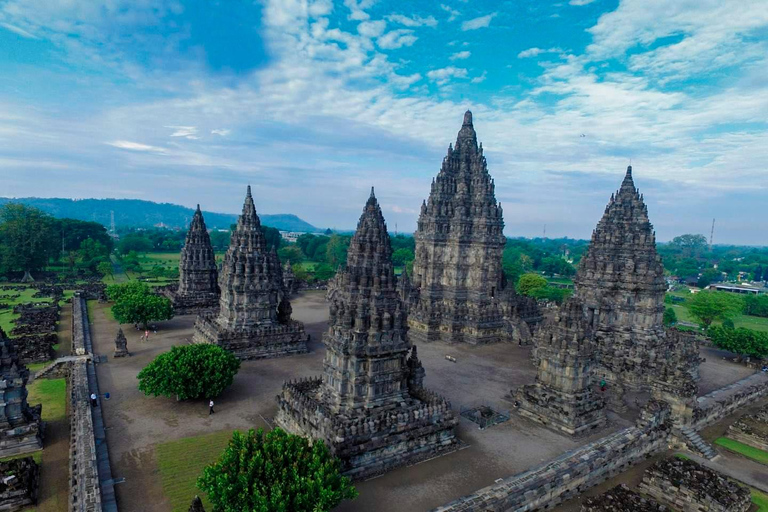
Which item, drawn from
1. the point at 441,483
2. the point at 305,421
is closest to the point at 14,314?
the point at 305,421

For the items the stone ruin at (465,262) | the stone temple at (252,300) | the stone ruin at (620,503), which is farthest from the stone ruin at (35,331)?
the stone ruin at (620,503)

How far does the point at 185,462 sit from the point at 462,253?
107 feet

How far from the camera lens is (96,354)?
117ft

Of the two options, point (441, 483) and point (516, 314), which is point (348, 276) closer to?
point (441, 483)

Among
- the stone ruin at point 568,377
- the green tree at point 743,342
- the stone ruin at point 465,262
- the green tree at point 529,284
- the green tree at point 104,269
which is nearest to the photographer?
the stone ruin at point 568,377

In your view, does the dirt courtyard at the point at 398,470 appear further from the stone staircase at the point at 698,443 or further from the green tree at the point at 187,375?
the stone staircase at the point at 698,443

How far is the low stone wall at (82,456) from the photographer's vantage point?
54.5ft

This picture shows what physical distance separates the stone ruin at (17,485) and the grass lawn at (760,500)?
3148 centimetres

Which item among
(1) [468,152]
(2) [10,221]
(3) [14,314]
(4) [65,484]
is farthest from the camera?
(2) [10,221]

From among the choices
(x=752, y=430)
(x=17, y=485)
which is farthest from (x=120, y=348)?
(x=752, y=430)

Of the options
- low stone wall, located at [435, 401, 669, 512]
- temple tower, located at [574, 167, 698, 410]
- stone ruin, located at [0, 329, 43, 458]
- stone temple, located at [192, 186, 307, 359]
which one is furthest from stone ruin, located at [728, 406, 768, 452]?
stone ruin, located at [0, 329, 43, 458]

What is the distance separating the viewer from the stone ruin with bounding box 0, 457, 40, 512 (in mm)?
16812

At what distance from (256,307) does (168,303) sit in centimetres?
1260

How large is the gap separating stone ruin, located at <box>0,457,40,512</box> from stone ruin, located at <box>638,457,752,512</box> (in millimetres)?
27146
